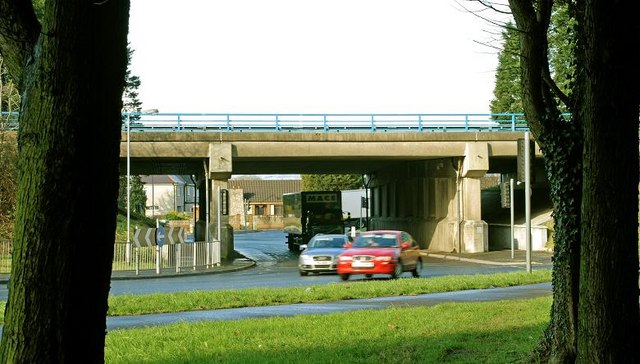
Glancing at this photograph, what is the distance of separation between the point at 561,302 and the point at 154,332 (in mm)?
6305

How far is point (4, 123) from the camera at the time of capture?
47219 millimetres

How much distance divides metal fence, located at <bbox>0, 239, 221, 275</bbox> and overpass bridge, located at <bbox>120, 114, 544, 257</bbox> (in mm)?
7002

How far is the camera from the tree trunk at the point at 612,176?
7406 mm

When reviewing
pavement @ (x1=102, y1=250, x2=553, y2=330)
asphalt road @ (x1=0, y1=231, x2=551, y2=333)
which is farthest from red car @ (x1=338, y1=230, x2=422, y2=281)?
pavement @ (x1=102, y1=250, x2=553, y2=330)

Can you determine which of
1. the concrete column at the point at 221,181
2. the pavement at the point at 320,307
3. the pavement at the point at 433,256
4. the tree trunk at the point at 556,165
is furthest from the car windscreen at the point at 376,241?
the tree trunk at the point at 556,165

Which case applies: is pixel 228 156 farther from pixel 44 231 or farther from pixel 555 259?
pixel 44 231

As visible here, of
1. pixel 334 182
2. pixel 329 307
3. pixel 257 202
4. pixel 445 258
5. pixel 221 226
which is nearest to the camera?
pixel 329 307

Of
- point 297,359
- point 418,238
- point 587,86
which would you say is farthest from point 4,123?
point 587,86

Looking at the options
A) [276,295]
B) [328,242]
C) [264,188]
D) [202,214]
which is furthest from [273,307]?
[264,188]

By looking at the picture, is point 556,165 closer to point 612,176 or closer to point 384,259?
point 612,176

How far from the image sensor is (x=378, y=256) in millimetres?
27922

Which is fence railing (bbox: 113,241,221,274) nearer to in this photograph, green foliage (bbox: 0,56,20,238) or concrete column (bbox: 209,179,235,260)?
concrete column (bbox: 209,179,235,260)

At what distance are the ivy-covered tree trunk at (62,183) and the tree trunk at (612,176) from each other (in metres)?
3.78

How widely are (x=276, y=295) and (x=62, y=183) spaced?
15.3 meters
